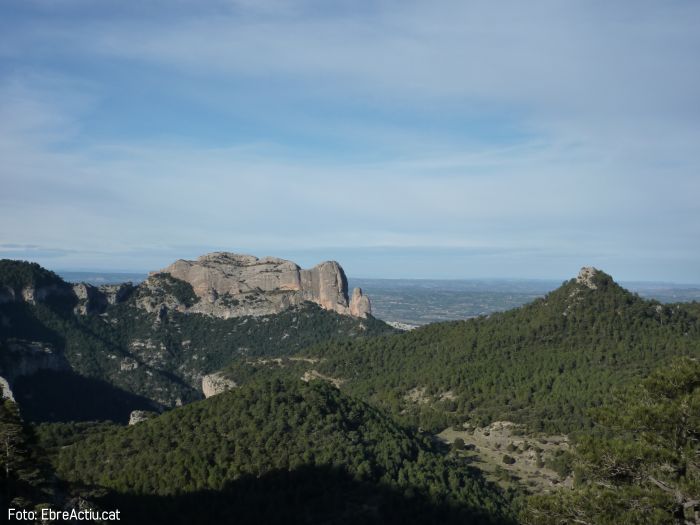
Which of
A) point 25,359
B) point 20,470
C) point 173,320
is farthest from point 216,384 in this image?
point 20,470

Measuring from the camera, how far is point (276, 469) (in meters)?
46.5

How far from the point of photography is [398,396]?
92.4m

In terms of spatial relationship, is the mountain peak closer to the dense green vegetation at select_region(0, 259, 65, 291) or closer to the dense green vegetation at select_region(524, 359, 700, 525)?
the dense green vegetation at select_region(524, 359, 700, 525)

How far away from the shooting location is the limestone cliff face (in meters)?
179

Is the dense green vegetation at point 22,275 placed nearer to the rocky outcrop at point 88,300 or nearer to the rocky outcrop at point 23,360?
the rocky outcrop at point 88,300

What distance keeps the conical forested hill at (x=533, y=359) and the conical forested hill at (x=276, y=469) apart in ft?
69.0

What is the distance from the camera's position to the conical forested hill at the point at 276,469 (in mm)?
42062

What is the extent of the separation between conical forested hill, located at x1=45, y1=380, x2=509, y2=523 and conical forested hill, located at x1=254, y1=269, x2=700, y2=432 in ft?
69.0

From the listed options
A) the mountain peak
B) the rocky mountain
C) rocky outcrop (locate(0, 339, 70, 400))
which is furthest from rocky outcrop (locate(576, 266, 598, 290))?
rocky outcrop (locate(0, 339, 70, 400))

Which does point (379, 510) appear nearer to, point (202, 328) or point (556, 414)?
point (556, 414)

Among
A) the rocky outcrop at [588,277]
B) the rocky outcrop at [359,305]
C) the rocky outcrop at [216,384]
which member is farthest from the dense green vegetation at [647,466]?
the rocky outcrop at [359,305]

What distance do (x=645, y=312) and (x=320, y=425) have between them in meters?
63.7

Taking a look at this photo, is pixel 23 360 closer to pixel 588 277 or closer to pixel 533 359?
pixel 533 359

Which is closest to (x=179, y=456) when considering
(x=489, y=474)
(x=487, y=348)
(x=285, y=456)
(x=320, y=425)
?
(x=285, y=456)
